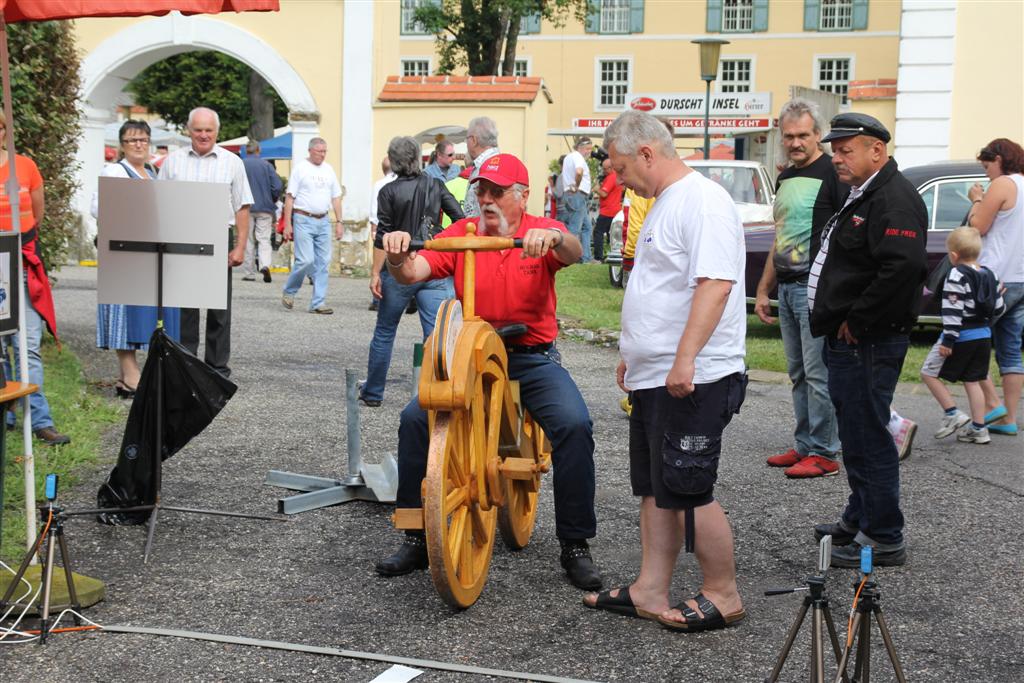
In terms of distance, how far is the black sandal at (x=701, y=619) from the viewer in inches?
187

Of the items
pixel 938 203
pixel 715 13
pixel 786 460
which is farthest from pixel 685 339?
pixel 715 13

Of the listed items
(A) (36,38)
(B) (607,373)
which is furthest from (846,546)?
(A) (36,38)

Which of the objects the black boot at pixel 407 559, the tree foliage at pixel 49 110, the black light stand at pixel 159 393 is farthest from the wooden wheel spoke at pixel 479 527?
the tree foliage at pixel 49 110

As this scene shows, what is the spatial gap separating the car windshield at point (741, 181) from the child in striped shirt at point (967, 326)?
9466 mm

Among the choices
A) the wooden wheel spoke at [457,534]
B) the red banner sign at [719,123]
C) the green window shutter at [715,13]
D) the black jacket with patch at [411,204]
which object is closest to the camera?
the wooden wheel spoke at [457,534]

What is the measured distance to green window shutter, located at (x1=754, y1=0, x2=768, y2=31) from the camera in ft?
181

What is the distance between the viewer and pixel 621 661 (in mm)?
4492

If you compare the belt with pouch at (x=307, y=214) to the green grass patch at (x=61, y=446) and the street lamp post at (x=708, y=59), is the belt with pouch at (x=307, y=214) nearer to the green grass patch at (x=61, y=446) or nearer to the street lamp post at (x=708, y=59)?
the green grass patch at (x=61, y=446)

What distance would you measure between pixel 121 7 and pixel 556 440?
7.77 ft

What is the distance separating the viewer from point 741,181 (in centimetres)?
1828

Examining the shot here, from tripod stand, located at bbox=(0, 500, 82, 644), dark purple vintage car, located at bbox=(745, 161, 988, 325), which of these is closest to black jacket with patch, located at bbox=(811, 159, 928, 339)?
tripod stand, located at bbox=(0, 500, 82, 644)

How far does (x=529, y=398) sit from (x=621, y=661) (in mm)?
1264

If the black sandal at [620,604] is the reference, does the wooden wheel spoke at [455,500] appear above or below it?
above

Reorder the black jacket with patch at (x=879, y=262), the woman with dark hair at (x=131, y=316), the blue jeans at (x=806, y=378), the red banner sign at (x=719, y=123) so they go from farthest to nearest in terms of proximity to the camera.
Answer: the red banner sign at (x=719, y=123), the woman with dark hair at (x=131, y=316), the blue jeans at (x=806, y=378), the black jacket with patch at (x=879, y=262)
